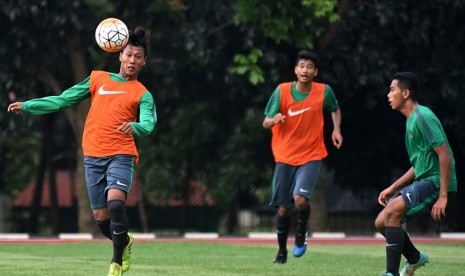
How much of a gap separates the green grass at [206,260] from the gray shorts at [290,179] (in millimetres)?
731

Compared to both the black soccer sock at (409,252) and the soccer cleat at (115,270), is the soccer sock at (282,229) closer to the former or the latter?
the black soccer sock at (409,252)

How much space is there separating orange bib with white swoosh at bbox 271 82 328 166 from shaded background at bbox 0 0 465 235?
259 inches

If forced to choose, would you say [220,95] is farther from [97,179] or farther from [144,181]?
[97,179]

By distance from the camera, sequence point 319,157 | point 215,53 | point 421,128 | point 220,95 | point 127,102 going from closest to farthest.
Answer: point 421,128 → point 127,102 → point 319,157 → point 215,53 → point 220,95

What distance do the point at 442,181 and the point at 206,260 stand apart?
518 cm

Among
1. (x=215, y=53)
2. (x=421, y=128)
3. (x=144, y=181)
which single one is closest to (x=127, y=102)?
(x=421, y=128)

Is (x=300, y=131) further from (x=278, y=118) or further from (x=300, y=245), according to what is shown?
(x=300, y=245)

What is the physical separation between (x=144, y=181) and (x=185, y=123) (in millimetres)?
2368

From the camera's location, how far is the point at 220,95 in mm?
24719

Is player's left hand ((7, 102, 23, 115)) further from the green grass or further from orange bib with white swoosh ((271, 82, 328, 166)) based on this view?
orange bib with white swoosh ((271, 82, 328, 166))

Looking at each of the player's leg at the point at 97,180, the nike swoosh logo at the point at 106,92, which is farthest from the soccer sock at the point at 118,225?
the nike swoosh logo at the point at 106,92

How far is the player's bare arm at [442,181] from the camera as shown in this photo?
34.0ft

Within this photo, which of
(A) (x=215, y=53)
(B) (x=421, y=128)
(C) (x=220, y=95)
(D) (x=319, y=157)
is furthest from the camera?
(C) (x=220, y=95)

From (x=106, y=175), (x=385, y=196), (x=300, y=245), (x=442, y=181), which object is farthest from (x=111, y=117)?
(x=300, y=245)
